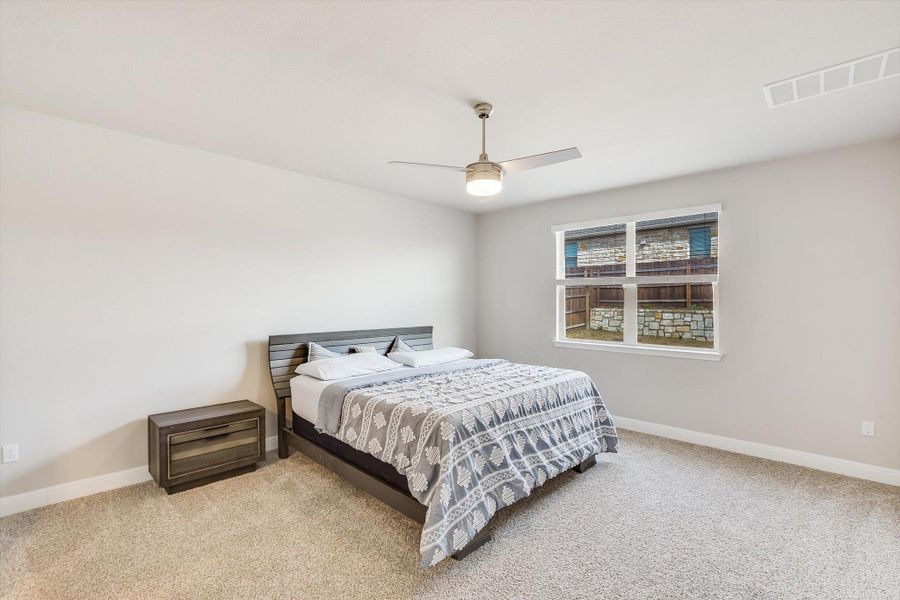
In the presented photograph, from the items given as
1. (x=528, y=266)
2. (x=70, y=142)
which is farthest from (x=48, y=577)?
(x=528, y=266)

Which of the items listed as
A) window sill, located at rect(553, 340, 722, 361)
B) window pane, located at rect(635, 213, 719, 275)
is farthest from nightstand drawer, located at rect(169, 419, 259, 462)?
window pane, located at rect(635, 213, 719, 275)

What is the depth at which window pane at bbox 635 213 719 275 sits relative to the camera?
13.6 ft

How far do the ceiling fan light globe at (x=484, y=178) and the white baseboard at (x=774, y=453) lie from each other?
3284mm

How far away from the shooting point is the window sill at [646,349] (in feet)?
13.3

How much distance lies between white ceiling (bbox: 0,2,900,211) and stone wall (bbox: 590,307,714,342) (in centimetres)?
158

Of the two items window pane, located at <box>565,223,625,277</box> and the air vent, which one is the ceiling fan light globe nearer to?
the air vent

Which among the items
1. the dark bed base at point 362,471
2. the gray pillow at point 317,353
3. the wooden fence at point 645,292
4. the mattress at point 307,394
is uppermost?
the wooden fence at point 645,292

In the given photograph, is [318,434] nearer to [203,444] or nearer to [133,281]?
[203,444]

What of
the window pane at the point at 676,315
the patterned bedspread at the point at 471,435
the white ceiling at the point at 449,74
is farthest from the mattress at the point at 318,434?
the window pane at the point at 676,315

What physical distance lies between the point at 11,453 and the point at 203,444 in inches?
43.9

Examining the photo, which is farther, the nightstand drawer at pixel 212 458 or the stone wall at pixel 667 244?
the stone wall at pixel 667 244

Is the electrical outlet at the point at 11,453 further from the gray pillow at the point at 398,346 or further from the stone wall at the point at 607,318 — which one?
the stone wall at the point at 607,318

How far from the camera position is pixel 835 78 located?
234 cm

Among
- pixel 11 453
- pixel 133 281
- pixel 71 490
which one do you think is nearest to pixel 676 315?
pixel 133 281
